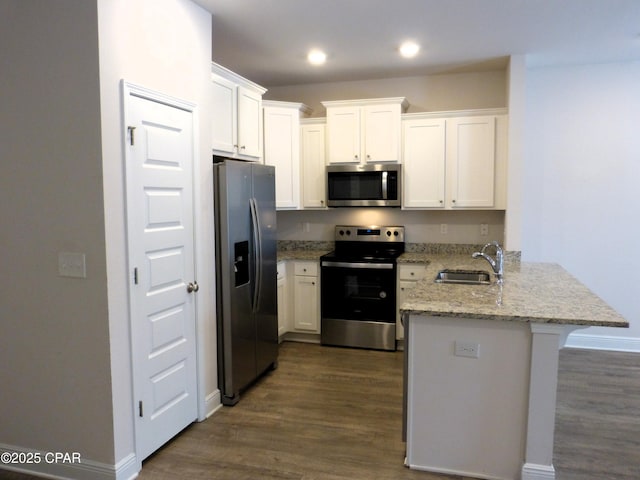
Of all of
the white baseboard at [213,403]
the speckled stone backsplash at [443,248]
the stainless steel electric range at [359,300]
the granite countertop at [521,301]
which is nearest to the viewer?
the granite countertop at [521,301]

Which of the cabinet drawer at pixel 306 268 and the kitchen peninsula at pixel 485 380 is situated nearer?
the kitchen peninsula at pixel 485 380

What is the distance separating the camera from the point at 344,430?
3.07 m

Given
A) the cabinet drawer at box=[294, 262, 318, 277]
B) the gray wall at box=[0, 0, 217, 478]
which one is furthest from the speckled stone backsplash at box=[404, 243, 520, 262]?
the gray wall at box=[0, 0, 217, 478]

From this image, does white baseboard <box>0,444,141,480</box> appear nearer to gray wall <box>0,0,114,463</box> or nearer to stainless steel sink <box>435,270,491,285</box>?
gray wall <box>0,0,114,463</box>

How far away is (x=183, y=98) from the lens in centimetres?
293

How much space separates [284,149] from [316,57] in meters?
0.93

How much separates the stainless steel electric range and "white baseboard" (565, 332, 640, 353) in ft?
6.04

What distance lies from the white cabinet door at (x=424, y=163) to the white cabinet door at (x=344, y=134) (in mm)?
459

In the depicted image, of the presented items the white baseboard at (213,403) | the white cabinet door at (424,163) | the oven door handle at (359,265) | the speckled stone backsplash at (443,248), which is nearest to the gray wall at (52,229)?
the white baseboard at (213,403)

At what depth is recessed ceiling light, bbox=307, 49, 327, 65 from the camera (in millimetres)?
4094

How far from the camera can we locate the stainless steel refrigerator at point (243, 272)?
331 centimetres

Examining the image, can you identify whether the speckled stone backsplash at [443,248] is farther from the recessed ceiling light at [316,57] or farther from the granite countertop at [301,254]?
the recessed ceiling light at [316,57]

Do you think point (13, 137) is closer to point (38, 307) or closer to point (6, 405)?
point (38, 307)

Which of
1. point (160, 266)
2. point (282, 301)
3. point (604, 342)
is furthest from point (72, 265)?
point (604, 342)
